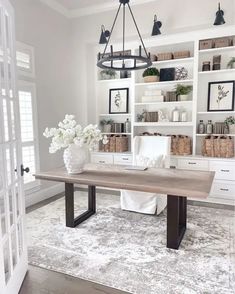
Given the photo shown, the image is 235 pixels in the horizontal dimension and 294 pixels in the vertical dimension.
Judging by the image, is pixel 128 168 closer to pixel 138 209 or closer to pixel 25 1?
pixel 138 209

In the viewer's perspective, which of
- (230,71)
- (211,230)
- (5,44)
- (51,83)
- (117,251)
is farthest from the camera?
(51,83)

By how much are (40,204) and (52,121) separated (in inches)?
57.6

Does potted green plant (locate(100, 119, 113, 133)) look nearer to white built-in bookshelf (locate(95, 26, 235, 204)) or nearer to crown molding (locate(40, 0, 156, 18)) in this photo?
white built-in bookshelf (locate(95, 26, 235, 204))

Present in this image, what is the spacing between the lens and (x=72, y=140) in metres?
2.70

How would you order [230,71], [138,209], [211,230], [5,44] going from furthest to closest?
1. [230,71]
2. [138,209]
3. [211,230]
4. [5,44]

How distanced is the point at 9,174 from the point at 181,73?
11.3 feet

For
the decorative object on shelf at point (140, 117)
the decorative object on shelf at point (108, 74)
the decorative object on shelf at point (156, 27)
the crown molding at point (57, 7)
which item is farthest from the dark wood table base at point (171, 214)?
the crown molding at point (57, 7)

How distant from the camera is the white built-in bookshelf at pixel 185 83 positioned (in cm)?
392

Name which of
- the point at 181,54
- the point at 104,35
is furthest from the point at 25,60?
the point at 181,54

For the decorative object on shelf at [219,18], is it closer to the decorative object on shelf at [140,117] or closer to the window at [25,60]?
the decorative object on shelf at [140,117]

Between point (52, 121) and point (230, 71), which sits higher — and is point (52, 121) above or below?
below

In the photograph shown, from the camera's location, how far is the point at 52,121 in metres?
4.34

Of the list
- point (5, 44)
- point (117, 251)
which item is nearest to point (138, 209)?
point (117, 251)

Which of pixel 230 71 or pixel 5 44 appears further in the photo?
pixel 230 71
